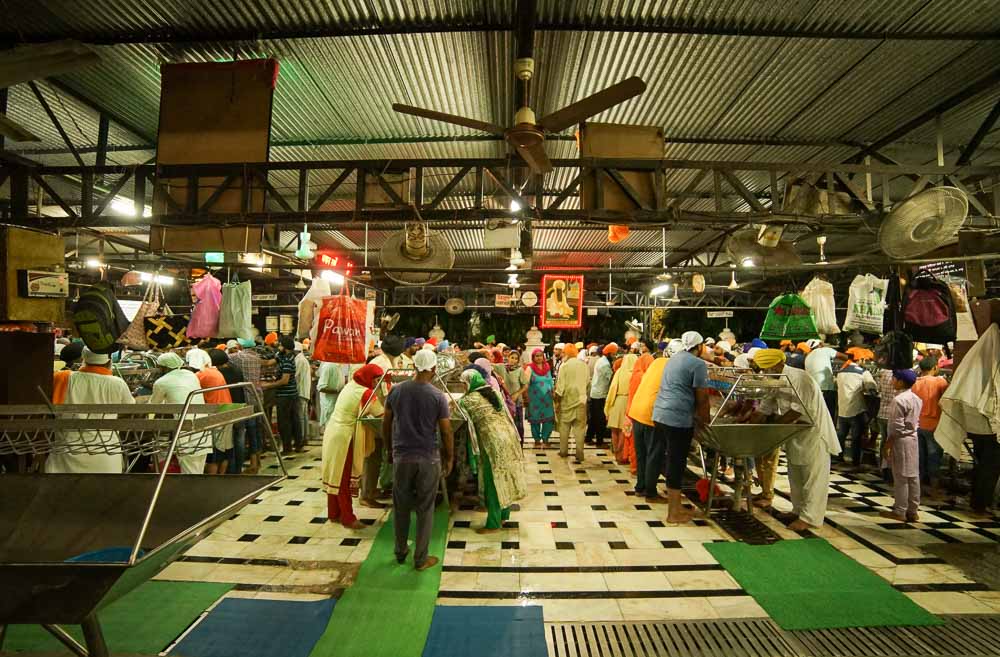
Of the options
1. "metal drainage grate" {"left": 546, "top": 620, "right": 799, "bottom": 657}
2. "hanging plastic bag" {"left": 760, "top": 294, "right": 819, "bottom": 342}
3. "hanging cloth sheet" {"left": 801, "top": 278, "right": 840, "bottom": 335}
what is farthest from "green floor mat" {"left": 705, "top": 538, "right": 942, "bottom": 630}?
"hanging cloth sheet" {"left": 801, "top": 278, "right": 840, "bottom": 335}

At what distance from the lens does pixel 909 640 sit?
8.87ft

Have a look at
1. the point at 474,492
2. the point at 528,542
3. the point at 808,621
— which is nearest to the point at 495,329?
the point at 474,492

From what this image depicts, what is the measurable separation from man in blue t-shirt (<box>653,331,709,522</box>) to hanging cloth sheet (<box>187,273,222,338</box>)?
4.85 meters

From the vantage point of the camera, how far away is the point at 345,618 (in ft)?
9.43

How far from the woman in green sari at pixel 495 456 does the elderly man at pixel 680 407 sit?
4.66 feet

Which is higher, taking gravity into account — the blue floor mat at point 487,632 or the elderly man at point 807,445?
the elderly man at point 807,445

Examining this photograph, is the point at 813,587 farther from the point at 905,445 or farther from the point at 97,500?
the point at 97,500

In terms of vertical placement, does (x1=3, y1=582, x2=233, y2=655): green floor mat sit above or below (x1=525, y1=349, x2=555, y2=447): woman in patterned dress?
below

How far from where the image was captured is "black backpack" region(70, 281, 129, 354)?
10.9 ft

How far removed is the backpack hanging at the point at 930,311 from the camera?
14.5 ft

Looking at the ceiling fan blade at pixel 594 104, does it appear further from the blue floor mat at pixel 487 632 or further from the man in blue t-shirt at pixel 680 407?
the blue floor mat at pixel 487 632

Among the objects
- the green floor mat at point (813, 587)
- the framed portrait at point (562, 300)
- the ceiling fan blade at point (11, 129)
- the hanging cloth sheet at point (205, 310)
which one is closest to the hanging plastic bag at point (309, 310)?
the hanging cloth sheet at point (205, 310)

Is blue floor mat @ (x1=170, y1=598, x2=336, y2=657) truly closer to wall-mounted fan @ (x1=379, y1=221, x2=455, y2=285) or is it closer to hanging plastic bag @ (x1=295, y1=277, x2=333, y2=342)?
hanging plastic bag @ (x1=295, y1=277, x2=333, y2=342)

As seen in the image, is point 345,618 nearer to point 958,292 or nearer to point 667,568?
point 667,568
